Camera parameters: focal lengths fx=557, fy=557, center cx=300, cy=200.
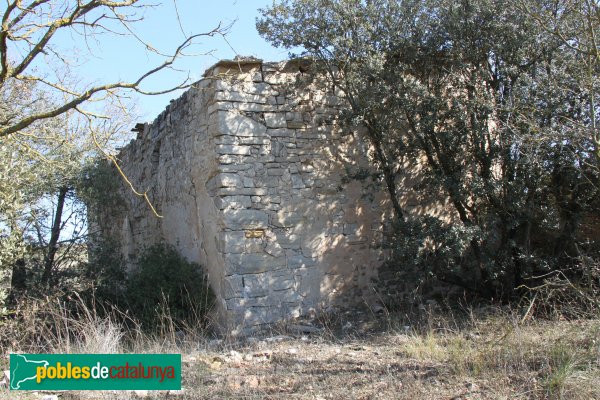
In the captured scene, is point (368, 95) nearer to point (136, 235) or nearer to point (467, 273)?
point (467, 273)

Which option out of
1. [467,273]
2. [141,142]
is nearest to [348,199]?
[467,273]

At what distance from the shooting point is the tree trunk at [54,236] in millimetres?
7498

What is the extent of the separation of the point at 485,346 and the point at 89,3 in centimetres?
464

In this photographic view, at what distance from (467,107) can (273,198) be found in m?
2.52

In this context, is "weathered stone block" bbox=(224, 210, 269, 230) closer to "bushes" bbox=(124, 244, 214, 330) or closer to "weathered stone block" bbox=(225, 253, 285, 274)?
"weathered stone block" bbox=(225, 253, 285, 274)

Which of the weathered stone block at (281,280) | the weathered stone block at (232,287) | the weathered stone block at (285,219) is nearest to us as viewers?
the weathered stone block at (232,287)

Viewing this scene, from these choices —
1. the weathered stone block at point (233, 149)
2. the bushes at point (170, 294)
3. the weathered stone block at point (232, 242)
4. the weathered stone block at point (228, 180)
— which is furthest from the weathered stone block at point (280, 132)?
the bushes at point (170, 294)

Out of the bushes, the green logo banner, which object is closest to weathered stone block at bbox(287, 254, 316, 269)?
the bushes

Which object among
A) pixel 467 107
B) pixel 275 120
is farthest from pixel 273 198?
pixel 467 107

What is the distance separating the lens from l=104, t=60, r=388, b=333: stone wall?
6645mm

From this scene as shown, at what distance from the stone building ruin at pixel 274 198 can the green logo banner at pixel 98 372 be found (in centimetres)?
197

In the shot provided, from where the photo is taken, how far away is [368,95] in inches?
255

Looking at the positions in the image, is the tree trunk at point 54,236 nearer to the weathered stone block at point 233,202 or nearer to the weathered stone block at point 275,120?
the weathered stone block at point 233,202

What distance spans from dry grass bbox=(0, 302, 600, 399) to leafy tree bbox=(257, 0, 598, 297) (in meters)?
0.94
